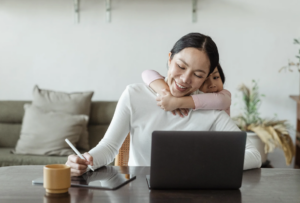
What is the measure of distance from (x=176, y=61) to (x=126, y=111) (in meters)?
0.29

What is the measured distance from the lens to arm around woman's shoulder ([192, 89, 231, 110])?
4.68 feet

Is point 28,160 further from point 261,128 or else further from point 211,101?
point 261,128

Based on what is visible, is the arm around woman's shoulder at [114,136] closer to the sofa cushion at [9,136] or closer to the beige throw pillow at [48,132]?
the beige throw pillow at [48,132]

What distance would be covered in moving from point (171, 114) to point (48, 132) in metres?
1.54

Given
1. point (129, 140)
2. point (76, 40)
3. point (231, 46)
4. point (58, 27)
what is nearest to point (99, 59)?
point (76, 40)

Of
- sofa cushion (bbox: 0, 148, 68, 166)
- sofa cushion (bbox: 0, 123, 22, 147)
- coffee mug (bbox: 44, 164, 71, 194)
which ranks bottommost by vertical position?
sofa cushion (bbox: 0, 148, 68, 166)

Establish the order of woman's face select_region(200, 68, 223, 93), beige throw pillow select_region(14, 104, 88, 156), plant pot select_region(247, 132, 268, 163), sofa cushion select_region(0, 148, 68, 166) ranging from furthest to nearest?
plant pot select_region(247, 132, 268, 163)
beige throw pillow select_region(14, 104, 88, 156)
sofa cushion select_region(0, 148, 68, 166)
woman's face select_region(200, 68, 223, 93)

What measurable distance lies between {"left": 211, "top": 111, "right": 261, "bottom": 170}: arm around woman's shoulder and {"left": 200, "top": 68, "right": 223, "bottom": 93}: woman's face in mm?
150

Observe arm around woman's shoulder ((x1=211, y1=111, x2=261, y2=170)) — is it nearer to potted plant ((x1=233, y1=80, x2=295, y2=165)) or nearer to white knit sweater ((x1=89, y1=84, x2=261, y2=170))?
white knit sweater ((x1=89, y1=84, x2=261, y2=170))

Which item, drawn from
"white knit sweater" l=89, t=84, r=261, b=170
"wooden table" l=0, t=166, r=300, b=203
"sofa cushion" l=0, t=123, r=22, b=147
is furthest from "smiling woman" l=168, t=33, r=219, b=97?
"sofa cushion" l=0, t=123, r=22, b=147

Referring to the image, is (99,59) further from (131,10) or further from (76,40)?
(131,10)

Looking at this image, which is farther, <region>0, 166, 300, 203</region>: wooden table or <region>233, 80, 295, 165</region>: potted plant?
<region>233, 80, 295, 165</region>: potted plant

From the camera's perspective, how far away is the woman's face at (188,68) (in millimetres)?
1366

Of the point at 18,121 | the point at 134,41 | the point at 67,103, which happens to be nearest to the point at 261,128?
the point at 134,41
